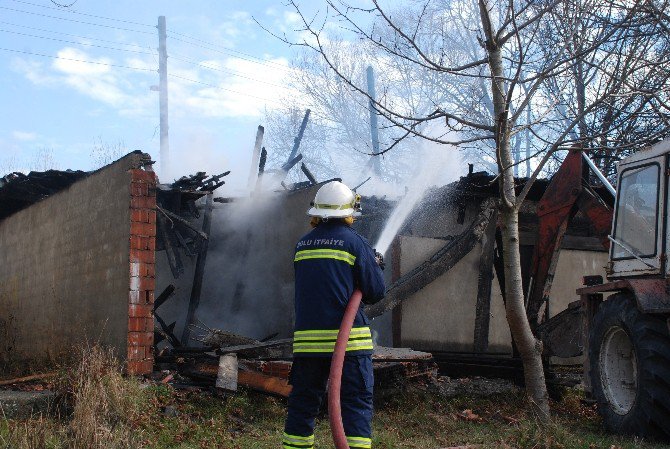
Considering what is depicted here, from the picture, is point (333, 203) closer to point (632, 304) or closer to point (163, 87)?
point (632, 304)

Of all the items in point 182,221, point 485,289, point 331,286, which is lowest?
point 331,286

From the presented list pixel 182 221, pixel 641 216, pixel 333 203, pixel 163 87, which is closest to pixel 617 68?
pixel 641 216

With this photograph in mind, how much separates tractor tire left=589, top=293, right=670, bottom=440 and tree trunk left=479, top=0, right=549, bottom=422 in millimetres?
875

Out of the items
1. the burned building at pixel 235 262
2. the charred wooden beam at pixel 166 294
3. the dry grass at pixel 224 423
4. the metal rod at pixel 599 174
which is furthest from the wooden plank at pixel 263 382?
the metal rod at pixel 599 174

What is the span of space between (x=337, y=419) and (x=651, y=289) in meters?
3.93

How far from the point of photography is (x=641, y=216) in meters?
7.24

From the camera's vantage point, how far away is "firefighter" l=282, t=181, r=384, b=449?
14.1ft

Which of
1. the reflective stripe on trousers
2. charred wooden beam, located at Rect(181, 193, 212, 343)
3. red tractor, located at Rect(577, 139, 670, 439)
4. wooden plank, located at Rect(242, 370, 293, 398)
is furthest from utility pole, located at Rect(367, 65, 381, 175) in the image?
the reflective stripe on trousers

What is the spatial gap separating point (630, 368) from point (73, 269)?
6.83 meters

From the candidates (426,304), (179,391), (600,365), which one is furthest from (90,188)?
(600,365)

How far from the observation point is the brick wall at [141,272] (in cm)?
757

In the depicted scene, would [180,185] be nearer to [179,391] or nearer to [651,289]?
[179,391]

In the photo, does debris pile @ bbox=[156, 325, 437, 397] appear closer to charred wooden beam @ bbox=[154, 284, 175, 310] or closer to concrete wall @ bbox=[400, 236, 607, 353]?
charred wooden beam @ bbox=[154, 284, 175, 310]

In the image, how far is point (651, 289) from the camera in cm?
659
